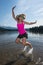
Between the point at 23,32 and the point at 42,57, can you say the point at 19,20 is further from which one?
the point at 42,57

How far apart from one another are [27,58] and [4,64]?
50.4 inches

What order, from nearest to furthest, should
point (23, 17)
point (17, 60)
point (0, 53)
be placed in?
point (17, 60) → point (23, 17) → point (0, 53)

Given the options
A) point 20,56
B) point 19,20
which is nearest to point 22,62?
point 20,56

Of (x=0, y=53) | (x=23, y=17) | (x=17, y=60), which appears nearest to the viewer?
(x=17, y=60)

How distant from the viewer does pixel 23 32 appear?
10.0 meters

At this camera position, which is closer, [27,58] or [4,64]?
[4,64]

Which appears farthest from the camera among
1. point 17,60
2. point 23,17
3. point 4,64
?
point 23,17

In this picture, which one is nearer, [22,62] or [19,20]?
[22,62]

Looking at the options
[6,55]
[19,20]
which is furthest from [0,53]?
[19,20]

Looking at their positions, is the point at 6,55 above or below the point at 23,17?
below

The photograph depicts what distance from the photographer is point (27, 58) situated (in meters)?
9.67

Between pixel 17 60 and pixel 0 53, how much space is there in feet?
5.61

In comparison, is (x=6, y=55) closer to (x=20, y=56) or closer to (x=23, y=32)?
(x=20, y=56)

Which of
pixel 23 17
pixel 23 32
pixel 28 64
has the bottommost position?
pixel 28 64
